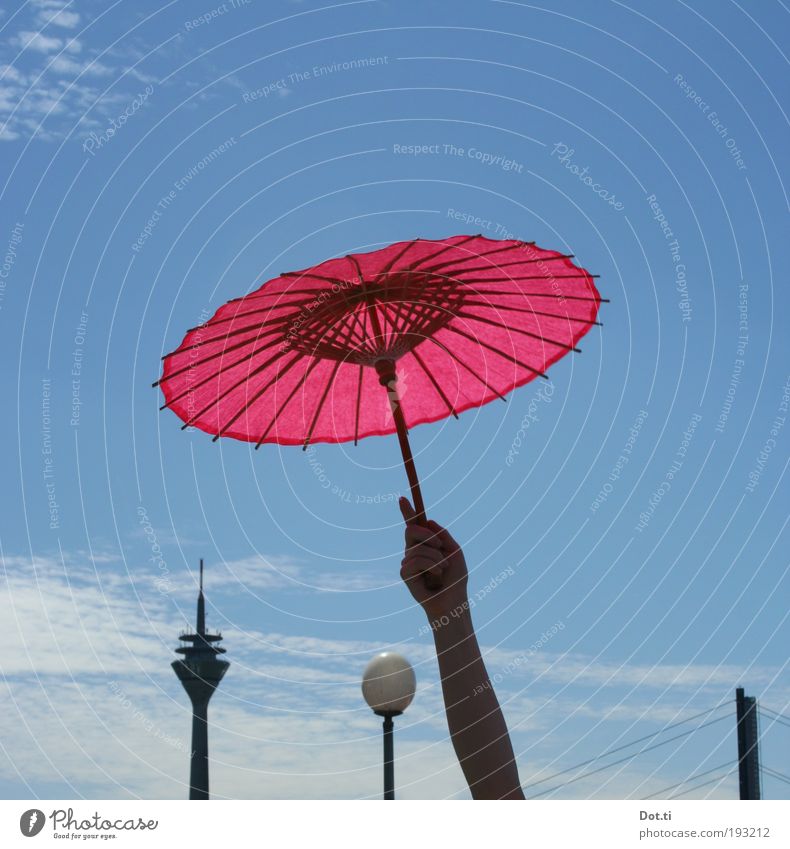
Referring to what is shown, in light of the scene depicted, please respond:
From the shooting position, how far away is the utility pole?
26.5 metres

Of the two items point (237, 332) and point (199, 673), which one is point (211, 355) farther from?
point (199, 673)

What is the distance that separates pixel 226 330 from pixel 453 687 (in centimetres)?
367

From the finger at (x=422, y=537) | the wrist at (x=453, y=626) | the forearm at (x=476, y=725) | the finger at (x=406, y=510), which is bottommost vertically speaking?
the forearm at (x=476, y=725)

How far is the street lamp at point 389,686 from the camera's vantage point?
11.2 m

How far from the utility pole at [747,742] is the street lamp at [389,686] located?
16843 mm

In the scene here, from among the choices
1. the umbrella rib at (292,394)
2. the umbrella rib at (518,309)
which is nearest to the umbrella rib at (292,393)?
the umbrella rib at (292,394)

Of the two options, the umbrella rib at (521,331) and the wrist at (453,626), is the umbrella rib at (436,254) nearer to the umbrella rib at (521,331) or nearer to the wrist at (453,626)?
the umbrella rib at (521,331)

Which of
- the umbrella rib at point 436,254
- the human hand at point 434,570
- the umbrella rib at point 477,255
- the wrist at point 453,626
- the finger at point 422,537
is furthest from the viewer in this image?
the umbrella rib at point 477,255

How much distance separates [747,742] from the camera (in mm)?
31109

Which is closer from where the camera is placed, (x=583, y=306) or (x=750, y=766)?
(x=583, y=306)

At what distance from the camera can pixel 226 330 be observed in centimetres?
770

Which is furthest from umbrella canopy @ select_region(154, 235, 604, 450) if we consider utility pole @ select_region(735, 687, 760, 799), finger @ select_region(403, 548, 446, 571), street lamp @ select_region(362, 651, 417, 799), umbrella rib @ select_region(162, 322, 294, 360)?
utility pole @ select_region(735, 687, 760, 799)
